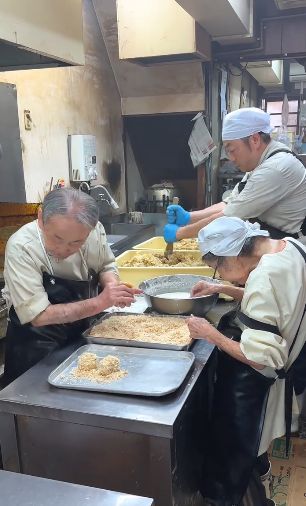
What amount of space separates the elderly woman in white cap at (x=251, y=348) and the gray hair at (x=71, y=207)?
16.5 inches

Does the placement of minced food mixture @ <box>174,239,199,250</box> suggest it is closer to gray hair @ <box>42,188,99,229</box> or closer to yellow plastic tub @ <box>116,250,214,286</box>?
yellow plastic tub @ <box>116,250,214,286</box>

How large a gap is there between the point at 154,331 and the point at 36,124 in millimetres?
1837

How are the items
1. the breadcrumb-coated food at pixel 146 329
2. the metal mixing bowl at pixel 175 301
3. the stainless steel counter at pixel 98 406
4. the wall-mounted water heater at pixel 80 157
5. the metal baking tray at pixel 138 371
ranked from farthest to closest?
the wall-mounted water heater at pixel 80 157 < the metal mixing bowl at pixel 175 301 < the breadcrumb-coated food at pixel 146 329 < the metal baking tray at pixel 138 371 < the stainless steel counter at pixel 98 406

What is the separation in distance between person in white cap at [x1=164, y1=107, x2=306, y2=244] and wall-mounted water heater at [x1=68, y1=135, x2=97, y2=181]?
1.33m

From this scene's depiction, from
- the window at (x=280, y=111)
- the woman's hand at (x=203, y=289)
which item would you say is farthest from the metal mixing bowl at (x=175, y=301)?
the window at (x=280, y=111)

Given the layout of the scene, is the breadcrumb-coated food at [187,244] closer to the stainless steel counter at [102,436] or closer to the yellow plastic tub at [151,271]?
the yellow plastic tub at [151,271]

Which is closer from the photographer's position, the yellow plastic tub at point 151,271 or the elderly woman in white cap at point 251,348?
the elderly woman in white cap at point 251,348

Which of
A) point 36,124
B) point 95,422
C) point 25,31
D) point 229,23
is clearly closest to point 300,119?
point 229,23

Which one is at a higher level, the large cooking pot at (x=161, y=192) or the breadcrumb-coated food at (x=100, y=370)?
the large cooking pot at (x=161, y=192)

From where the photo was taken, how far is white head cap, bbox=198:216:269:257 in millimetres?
1526

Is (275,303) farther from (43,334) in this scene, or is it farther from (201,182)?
(201,182)

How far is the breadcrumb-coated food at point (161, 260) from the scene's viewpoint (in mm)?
2463

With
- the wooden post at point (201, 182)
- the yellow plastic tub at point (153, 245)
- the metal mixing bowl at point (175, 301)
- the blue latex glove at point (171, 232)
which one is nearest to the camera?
Result: the metal mixing bowl at point (175, 301)

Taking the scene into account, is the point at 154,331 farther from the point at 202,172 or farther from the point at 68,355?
the point at 202,172
